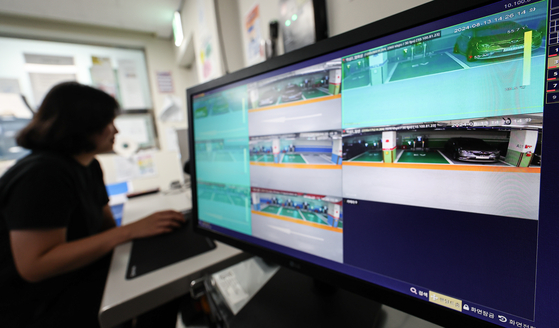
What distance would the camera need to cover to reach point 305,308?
37 centimetres

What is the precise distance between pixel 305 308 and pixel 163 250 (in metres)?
0.44

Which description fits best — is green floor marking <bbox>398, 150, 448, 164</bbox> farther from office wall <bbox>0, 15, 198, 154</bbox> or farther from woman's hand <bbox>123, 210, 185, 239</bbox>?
office wall <bbox>0, 15, 198, 154</bbox>

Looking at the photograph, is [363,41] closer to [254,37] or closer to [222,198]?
[222,198]

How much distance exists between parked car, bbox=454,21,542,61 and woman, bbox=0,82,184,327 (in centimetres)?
82

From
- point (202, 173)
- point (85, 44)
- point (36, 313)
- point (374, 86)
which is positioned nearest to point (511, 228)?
point (374, 86)

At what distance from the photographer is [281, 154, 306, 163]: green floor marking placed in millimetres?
342

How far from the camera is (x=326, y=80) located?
0.30 m

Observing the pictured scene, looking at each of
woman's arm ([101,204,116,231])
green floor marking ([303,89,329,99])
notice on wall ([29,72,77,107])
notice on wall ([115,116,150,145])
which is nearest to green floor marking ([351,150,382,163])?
green floor marking ([303,89,329,99])

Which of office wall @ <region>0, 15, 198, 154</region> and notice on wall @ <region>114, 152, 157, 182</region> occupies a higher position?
office wall @ <region>0, 15, 198, 154</region>

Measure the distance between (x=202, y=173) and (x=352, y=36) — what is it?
1.35 ft

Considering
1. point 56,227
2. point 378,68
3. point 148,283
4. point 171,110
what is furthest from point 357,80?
point 171,110

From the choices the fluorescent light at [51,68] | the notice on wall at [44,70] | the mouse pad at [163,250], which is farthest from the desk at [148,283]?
the fluorescent light at [51,68]

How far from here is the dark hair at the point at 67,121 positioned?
0.74 m

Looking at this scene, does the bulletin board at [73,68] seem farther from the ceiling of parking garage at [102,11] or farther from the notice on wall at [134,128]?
the ceiling of parking garage at [102,11]
